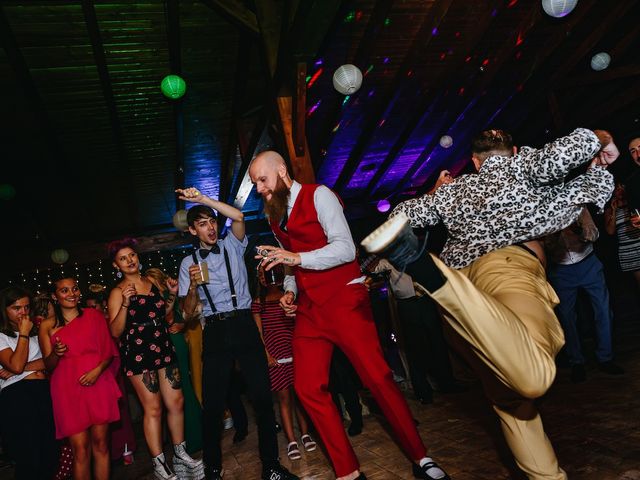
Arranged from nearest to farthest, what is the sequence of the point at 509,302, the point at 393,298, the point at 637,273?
the point at 509,302, the point at 637,273, the point at 393,298

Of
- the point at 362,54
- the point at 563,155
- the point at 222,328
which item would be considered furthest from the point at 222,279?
the point at 362,54

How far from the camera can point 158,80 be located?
5.98 m

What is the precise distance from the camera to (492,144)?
5.84ft

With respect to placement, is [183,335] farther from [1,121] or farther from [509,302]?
[1,121]

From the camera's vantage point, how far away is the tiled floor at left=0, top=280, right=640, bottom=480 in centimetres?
202

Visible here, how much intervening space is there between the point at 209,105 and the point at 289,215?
5064 mm

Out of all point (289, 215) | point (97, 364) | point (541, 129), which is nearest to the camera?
point (289, 215)

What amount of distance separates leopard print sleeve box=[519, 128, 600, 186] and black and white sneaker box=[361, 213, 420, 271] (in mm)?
558

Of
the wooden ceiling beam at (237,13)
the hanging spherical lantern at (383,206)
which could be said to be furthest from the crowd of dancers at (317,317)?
the hanging spherical lantern at (383,206)

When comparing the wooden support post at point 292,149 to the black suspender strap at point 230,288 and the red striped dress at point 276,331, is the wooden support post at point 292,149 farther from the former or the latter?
the black suspender strap at point 230,288

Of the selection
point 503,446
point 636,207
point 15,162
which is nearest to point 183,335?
point 503,446

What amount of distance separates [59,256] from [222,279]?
748 centimetres

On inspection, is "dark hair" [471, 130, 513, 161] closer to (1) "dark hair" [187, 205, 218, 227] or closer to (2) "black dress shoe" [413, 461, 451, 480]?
(2) "black dress shoe" [413, 461, 451, 480]

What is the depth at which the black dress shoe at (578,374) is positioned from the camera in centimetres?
331
